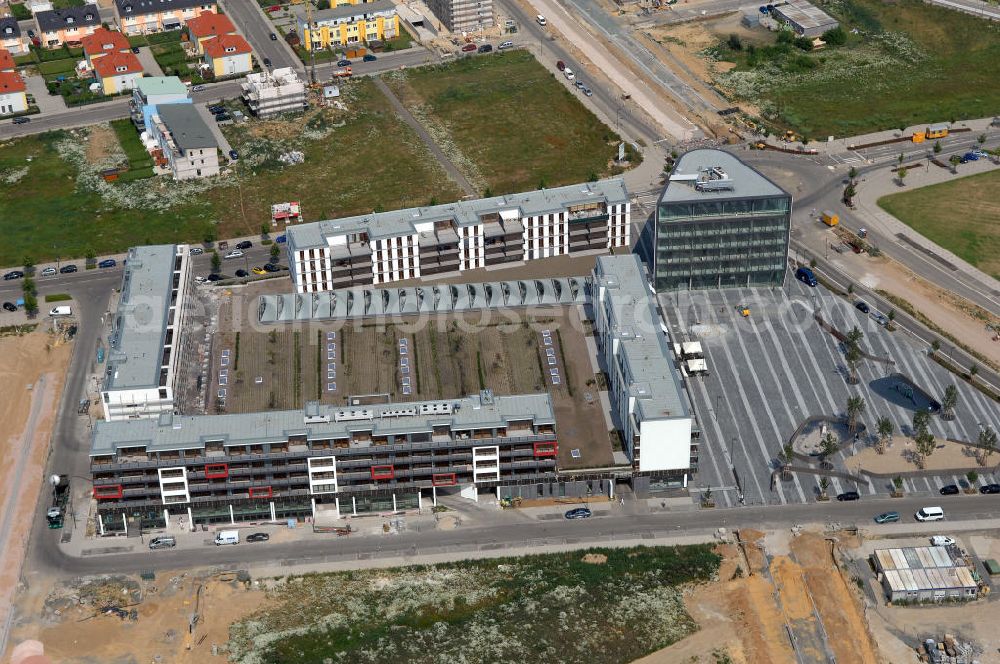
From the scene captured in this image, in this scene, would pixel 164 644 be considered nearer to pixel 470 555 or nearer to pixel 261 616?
pixel 261 616

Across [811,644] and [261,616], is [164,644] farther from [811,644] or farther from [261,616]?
[811,644]

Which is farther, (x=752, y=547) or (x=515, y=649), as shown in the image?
(x=752, y=547)

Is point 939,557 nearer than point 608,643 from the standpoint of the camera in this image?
No

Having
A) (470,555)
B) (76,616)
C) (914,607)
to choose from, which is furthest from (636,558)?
(76,616)

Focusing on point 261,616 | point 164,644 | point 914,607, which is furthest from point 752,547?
point 164,644

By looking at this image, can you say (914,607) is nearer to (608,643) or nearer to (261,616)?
(608,643)
